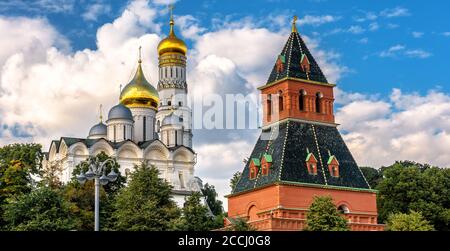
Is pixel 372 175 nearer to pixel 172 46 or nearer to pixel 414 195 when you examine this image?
pixel 172 46

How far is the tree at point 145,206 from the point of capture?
1841 inches

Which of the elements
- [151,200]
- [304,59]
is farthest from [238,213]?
[304,59]

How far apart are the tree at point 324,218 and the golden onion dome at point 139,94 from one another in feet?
167

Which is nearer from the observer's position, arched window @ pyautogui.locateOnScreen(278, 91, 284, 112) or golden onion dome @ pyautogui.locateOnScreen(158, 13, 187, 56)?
arched window @ pyautogui.locateOnScreen(278, 91, 284, 112)

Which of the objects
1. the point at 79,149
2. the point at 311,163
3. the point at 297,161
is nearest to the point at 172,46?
the point at 79,149

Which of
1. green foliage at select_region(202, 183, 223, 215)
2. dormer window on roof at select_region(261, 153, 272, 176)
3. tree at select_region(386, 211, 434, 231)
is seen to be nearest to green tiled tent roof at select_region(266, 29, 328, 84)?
dormer window on roof at select_region(261, 153, 272, 176)

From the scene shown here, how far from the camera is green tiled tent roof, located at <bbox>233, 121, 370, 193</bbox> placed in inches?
1911

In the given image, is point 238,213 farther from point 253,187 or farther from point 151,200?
point 151,200

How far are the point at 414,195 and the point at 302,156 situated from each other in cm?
1379

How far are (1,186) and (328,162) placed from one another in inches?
869

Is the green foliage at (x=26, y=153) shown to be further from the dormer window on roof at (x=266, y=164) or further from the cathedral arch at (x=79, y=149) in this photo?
the dormer window on roof at (x=266, y=164)

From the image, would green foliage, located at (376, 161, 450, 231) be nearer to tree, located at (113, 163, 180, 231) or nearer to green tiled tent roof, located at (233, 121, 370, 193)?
green tiled tent roof, located at (233, 121, 370, 193)

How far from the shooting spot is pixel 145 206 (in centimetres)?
4703
